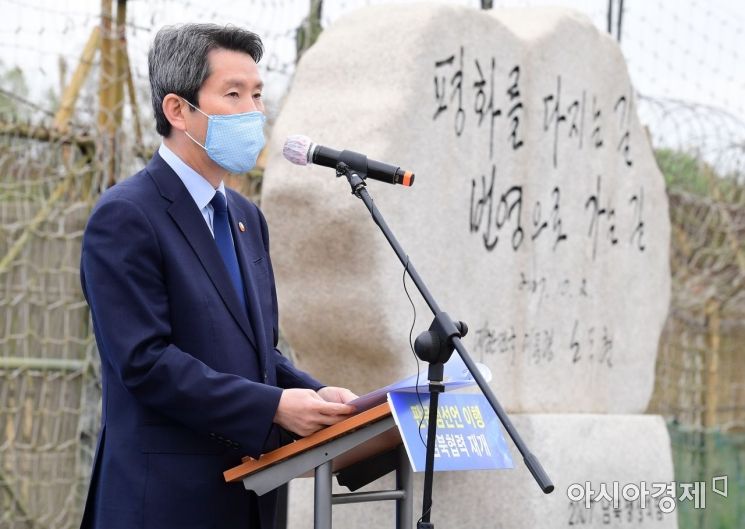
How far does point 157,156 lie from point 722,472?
4.91 m

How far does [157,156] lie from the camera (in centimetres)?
254

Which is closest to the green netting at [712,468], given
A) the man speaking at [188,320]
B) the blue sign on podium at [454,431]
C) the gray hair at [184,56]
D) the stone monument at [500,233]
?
the stone monument at [500,233]

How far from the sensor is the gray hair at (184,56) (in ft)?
8.18

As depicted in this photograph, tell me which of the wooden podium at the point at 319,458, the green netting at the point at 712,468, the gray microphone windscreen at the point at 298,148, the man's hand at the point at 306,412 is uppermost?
the gray microphone windscreen at the point at 298,148

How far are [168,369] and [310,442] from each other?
1.00 feet

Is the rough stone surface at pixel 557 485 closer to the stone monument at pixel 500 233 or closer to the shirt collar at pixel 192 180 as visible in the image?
the stone monument at pixel 500 233

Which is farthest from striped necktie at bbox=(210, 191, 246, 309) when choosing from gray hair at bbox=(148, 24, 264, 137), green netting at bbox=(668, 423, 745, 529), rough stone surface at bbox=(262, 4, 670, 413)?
green netting at bbox=(668, 423, 745, 529)

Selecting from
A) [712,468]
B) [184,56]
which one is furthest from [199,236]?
[712,468]

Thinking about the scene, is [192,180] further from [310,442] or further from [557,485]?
[557,485]

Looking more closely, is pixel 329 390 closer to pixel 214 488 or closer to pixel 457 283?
pixel 214 488

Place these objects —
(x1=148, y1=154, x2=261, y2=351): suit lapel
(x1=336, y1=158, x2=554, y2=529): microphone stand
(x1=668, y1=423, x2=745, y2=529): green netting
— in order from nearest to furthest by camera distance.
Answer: (x1=336, y1=158, x2=554, y2=529): microphone stand
(x1=148, y1=154, x2=261, y2=351): suit lapel
(x1=668, y1=423, x2=745, y2=529): green netting

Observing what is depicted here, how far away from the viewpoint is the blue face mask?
2.47m

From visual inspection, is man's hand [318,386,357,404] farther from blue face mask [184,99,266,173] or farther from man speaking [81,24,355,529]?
blue face mask [184,99,266,173]

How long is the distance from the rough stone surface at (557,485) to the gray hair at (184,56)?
175 cm
